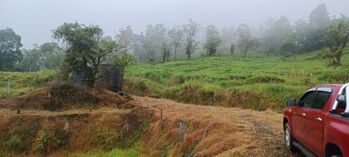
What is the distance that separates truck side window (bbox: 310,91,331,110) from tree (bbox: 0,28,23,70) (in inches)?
2222

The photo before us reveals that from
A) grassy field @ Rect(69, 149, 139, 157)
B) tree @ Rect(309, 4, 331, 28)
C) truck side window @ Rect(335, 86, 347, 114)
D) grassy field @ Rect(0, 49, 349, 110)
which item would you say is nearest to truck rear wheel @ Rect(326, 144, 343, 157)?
truck side window @ Rect(335, 86, 347, 114)

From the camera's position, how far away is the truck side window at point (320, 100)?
7.71 meters

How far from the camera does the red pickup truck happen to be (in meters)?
6.17

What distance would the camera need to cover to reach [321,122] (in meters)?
7.30

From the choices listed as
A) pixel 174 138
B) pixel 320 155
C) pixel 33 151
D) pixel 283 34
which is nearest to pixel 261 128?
pixel 174 138

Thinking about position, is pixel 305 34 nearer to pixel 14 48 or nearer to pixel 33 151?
pixel 14 48

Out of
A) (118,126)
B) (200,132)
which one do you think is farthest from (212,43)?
(200,132)

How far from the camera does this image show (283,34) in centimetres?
7169

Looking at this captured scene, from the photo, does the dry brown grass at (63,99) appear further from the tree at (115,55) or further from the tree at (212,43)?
the tree at (212,43)

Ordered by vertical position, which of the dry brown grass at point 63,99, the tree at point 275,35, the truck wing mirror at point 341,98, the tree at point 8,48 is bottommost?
the dry brown grass at point 63,99

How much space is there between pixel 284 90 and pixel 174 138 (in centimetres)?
1268

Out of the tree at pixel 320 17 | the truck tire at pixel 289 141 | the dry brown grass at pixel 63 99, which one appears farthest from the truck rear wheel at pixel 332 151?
the tree at pixel 320 17

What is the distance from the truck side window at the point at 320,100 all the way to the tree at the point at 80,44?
19446 mm

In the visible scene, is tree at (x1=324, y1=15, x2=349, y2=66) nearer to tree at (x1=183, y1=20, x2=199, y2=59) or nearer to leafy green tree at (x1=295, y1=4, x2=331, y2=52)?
leafy green tree at (x1=295, y1=4, x2=331, y2=52)
